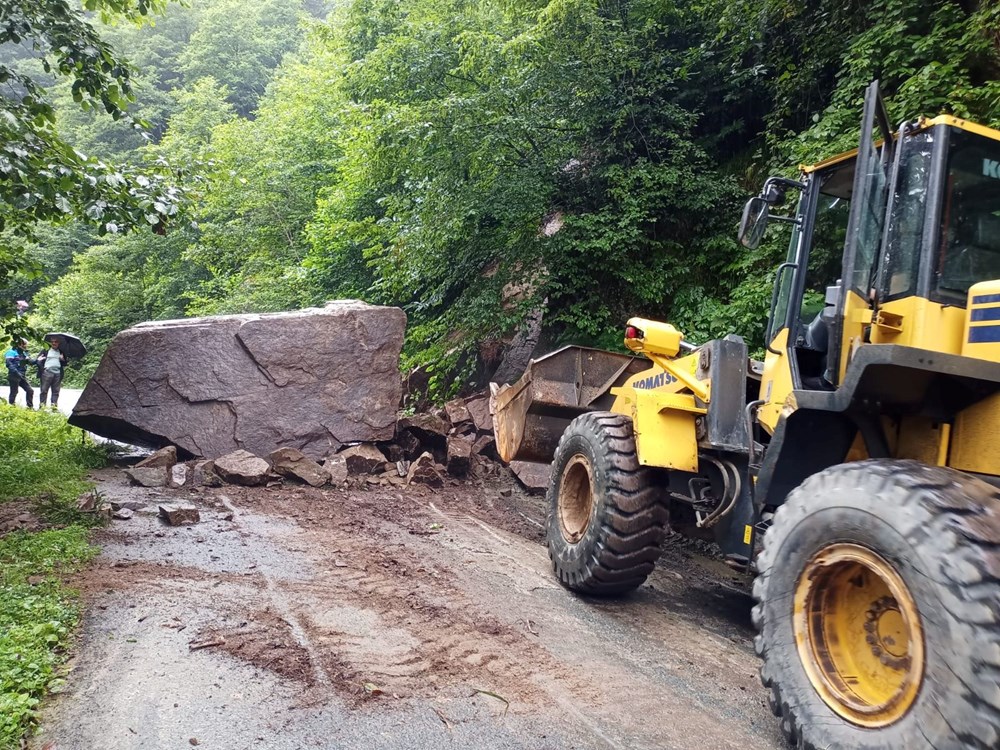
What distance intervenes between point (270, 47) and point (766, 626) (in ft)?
162

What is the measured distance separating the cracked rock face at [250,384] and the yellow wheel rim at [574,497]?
4394 mm

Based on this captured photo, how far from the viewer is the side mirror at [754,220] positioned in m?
3.92

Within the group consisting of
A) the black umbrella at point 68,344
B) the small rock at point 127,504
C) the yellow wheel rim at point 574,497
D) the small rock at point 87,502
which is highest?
the black umbrella at point 68,344

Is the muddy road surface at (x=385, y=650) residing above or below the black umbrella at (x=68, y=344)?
below

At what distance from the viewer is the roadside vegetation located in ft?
10.1

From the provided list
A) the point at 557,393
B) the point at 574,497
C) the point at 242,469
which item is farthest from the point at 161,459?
the point at 574,497

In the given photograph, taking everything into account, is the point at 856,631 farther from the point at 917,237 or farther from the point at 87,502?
the point at 87,502

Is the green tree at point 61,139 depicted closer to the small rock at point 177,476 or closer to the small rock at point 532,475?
the small rock at point 177,476

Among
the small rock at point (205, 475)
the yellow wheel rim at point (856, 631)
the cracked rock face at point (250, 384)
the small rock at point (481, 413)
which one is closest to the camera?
the yellow wheel rim at point (856, 631)

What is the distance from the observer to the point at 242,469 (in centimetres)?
781

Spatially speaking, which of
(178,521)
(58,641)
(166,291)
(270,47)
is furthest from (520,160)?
(270,47)

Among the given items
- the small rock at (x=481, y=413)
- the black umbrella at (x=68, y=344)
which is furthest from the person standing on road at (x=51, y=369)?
the small rock at (x=481, y=413)

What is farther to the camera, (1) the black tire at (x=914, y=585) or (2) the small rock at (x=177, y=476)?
(2) the small rock at (x=177, y=476)

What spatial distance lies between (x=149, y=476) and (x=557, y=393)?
14.5 feet
